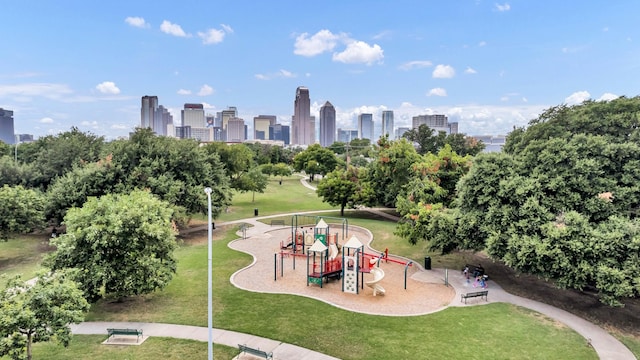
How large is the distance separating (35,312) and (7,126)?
7916 inches

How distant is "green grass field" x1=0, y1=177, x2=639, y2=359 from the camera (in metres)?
15.0

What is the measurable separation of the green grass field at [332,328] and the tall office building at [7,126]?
18651 cm

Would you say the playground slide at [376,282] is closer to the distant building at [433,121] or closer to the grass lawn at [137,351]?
the grass lawn at [137,351]

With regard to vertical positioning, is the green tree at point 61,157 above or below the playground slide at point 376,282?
above

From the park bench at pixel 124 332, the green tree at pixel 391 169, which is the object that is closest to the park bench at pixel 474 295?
the park bench at pixel 124 332

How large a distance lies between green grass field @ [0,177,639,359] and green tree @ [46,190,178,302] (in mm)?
1763

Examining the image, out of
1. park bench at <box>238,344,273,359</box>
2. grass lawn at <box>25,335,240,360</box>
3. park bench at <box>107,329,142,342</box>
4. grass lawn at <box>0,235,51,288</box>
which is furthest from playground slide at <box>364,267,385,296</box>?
grass lawn at <box>0,235,51,288</box>

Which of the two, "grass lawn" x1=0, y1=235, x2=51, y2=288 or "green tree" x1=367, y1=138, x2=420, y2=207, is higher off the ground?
"green tree" x1=367, y1=138, x2=420, y2=207

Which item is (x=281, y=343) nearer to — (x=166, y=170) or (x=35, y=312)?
(x=35, y=312)

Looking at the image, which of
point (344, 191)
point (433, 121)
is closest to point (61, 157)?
point (344, 191)

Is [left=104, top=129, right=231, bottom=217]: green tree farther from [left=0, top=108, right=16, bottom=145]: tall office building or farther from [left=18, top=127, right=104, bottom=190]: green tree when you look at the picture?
[left=0, top=108, right=16, bottom=145]: tall office building

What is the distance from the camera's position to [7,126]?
164m

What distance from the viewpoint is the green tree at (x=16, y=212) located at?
87.6 ft

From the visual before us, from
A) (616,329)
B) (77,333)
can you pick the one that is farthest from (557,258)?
(77,333)
